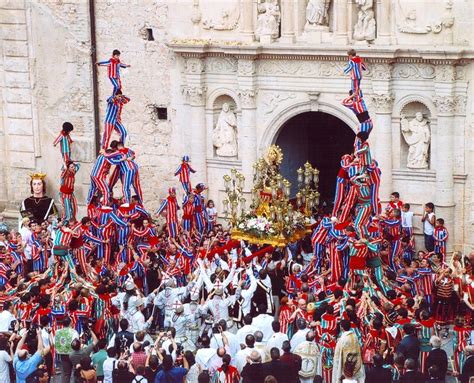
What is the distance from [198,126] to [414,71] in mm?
4816

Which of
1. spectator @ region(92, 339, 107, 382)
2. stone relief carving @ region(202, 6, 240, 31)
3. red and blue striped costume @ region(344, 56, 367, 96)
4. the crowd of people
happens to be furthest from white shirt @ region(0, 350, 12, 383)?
stone relief carving @ region(202, 6, 240, 31)

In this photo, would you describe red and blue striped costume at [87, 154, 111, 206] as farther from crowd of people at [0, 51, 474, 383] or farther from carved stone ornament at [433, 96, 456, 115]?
carved stone ornament at [433, 96, 456, 115]

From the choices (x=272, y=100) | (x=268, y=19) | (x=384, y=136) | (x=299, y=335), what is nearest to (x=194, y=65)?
(x=272, y=100)

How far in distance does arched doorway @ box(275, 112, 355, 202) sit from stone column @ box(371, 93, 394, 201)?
2.37 meters

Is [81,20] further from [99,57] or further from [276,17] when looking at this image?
[276,17]

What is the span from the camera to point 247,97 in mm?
24750

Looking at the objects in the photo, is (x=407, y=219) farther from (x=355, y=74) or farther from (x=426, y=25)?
(x=355, y=74)

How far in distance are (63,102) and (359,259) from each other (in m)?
9.56

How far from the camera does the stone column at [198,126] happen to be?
83.2 feet

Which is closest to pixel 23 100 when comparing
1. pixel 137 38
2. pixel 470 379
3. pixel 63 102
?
pixel 63 102

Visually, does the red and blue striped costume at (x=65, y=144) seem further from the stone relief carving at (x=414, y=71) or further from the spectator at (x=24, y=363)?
the spectator at (x=24, y=363)

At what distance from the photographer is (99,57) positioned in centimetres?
2638

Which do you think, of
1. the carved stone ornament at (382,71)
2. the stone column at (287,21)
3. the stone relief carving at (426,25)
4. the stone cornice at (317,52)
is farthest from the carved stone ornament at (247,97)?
the stone relief carving at (426,25)

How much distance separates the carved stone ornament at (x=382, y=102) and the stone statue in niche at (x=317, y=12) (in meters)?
1.80
